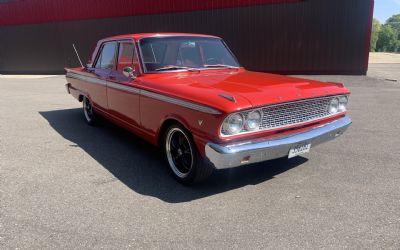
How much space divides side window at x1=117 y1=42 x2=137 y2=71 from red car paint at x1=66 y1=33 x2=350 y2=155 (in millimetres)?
112

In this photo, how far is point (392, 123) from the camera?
6.69 metres

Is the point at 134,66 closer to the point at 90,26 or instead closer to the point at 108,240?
the point at 108,240

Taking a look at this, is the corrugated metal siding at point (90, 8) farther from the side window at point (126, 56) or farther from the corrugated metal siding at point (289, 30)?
the side window at point (126, 56)

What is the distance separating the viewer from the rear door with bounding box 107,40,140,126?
16.0 feet

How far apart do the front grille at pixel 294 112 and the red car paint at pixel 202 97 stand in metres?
0.06

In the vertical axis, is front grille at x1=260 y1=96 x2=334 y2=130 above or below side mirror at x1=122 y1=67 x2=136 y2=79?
below

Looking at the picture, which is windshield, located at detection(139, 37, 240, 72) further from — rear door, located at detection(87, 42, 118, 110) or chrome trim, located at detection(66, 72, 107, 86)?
chrome trim, located at detection(66, 72, 107, 86)

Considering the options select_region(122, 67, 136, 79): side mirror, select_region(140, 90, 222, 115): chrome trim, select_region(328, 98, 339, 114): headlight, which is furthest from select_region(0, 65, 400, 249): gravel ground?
select_region(122, 67, 136, 79): side mirror

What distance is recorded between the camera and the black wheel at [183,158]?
3814mm

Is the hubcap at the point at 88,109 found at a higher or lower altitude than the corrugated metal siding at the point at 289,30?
lower

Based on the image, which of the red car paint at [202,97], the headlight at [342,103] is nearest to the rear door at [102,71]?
the red car paint at [202,97]

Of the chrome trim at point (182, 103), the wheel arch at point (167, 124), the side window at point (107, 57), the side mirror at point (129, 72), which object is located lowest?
the wheel arch at point (167, 124)

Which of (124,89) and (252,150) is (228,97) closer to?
(252,150)

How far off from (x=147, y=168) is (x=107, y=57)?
2.29m
